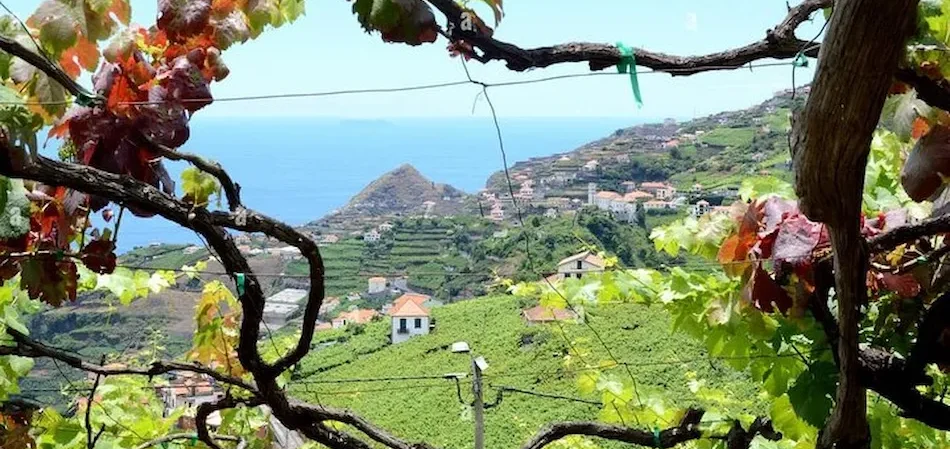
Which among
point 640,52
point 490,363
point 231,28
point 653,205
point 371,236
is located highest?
point 231,28

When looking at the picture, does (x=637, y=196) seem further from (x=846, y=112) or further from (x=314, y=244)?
(x=846, y=112)

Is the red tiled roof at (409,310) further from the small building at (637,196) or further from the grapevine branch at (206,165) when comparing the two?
the grapevine branch at (206,165)

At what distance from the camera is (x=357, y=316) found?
2598 cm

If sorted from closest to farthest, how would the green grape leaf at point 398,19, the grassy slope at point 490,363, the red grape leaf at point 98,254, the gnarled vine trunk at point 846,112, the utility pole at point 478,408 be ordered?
the gnarled vine trunk at point 846,112 → the green grape leaf at point 398,19 → the red grape leaf at point 98,254 → the utility pole at point 478,408 → the grassy slope at point 490,363

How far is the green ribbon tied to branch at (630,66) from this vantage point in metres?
1.29

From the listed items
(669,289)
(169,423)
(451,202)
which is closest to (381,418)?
(451,202)

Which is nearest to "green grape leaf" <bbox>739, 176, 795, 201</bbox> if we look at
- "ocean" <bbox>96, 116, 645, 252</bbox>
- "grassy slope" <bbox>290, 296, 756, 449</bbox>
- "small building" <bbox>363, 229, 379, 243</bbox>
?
"grassy slope" <bbox>290, 296, 756, 449</bbox>

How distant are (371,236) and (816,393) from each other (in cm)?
2548

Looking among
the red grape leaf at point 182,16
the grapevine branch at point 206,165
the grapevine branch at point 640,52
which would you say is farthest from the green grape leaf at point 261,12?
the grapevine branch at point 640,52

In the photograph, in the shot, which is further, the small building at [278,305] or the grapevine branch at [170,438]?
the grapevine branch at [170,438]

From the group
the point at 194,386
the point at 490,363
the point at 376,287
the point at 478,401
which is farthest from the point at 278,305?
the point at 376,287

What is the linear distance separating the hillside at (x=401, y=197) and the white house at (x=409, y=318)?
179 inches

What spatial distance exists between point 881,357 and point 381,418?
19.1 metres

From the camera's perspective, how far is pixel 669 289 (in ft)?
5.72
